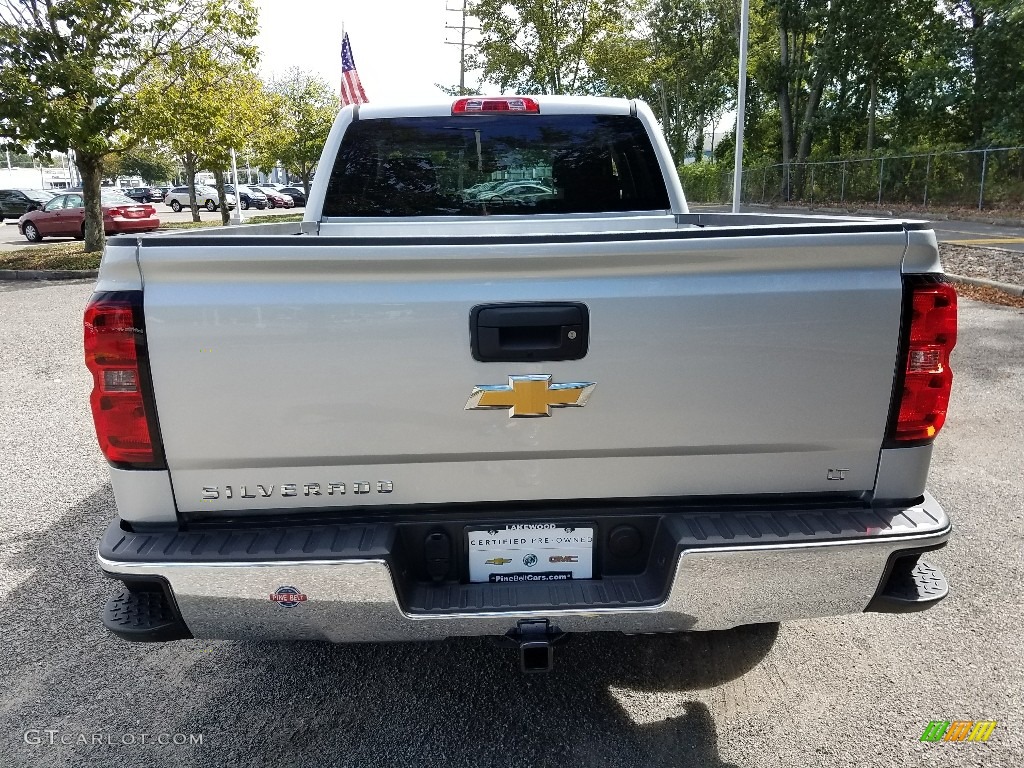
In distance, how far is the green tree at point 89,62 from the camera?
14562 mm

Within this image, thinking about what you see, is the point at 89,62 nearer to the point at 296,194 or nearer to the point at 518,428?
the point at 518,428

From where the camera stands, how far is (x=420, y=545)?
2260mm

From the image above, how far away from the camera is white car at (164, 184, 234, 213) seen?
46.8 m

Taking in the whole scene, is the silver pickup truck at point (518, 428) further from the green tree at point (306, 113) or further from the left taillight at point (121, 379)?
the green tree at point (306, 113)

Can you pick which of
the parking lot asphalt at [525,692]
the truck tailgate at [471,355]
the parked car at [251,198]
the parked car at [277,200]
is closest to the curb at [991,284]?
the parking lot asphalt at [525,692]

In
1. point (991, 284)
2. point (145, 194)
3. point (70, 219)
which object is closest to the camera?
point (991, 284)

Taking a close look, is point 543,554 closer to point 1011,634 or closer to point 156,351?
point 156,351

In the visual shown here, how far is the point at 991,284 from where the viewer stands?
11.0m

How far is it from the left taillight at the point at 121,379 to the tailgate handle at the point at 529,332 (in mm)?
917

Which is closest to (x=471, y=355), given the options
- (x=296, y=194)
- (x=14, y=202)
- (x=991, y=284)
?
(x=991, y=284)

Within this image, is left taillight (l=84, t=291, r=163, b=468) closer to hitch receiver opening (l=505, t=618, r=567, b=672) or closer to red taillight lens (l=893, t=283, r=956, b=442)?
hitch receiver opening (l=505, t=618, r=567, b=672)

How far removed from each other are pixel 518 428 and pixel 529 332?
28 cm

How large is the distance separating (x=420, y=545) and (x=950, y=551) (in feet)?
10.0
